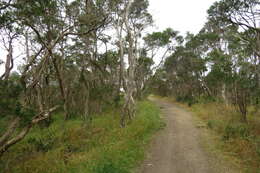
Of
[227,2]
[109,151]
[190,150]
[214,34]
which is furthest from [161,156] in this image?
[214,34]

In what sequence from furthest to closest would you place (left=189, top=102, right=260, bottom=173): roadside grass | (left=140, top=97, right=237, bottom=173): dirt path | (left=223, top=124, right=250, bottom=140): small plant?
(left=223, top=124, right=250, bottom=140): small plant, (left=189, top=102, right=260, bottom=173): roadside grass, (left=140, top=97, right=237, bottom=173): dirt path

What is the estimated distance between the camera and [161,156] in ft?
16.9

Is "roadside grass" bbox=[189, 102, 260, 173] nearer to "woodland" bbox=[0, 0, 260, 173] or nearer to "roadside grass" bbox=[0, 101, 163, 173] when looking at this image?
"woodland" bbox=[0, 0, 260, 173]

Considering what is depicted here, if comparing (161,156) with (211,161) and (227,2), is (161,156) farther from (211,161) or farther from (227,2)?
(227,2)

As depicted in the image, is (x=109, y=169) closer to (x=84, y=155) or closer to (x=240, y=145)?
(x=84, y=155)

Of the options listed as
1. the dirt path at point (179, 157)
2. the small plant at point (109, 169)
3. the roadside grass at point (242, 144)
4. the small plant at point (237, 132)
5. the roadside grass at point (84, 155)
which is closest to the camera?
the small plant at point (109, 169)

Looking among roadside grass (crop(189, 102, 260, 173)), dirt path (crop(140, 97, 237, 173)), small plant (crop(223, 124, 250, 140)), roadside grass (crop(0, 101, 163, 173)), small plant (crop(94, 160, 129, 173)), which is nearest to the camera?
small plant (crop(94, 160, 129, 173))

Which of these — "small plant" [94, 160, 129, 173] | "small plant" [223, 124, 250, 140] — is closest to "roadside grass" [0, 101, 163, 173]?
"small plant" [94, 160, 129, 173]

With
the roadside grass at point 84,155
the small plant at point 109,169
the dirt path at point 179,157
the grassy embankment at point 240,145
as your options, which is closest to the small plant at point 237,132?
the grassy embankment at point 240,145

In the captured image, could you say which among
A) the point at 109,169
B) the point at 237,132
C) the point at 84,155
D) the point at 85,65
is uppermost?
the point at 85,65

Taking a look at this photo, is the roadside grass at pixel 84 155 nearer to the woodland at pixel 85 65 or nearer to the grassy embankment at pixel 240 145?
the woodland at pixel 85 65

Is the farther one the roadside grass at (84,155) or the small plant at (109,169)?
the roadside grass at (84,155)

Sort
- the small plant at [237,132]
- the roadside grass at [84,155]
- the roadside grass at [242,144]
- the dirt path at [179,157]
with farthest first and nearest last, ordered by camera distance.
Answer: the small plant at [237,132] < the roadside grass at [84,155] < the roadside grass at [242,144] < the dirt path at [179,157]

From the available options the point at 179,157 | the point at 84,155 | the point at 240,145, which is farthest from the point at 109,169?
the point at 240,145
